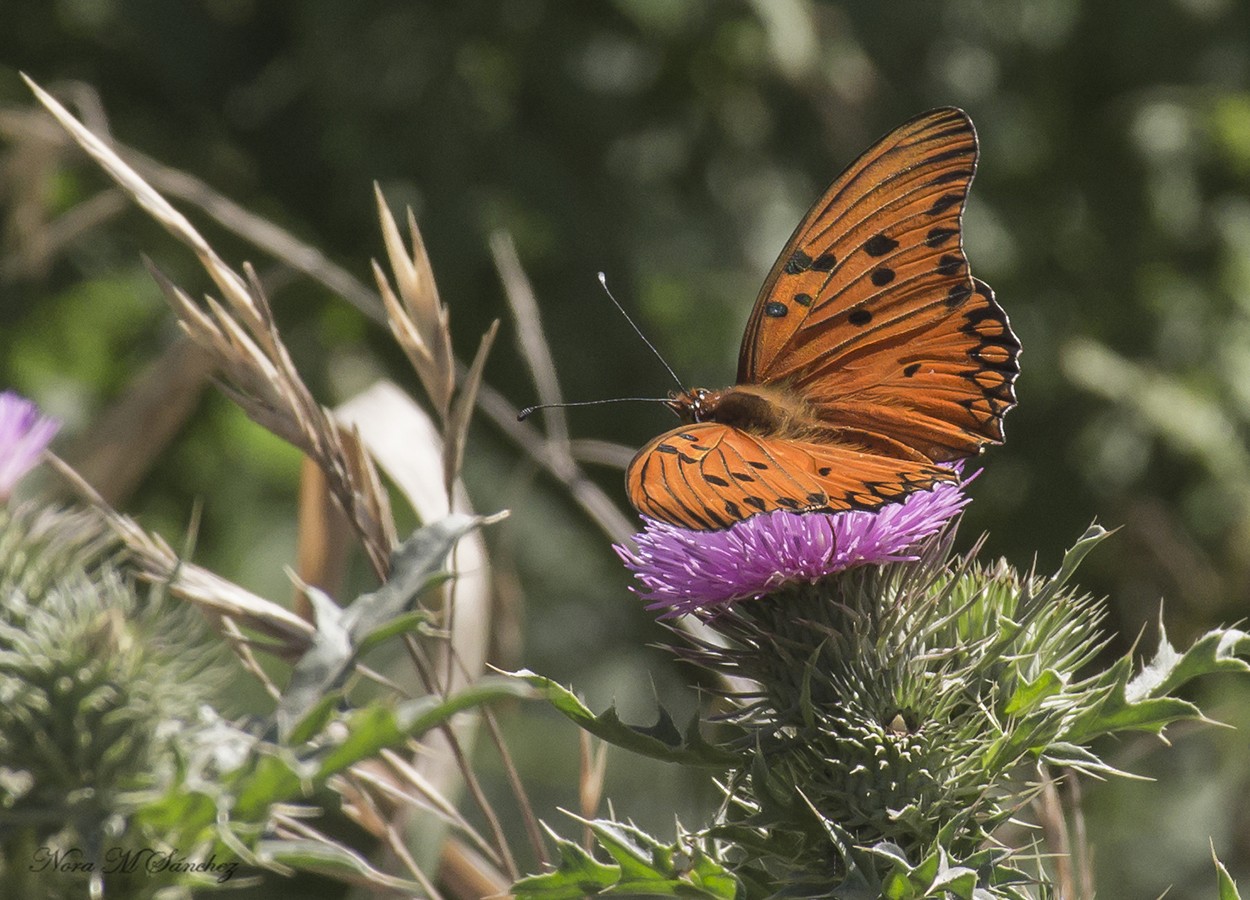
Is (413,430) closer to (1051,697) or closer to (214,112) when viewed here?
(1051,697)

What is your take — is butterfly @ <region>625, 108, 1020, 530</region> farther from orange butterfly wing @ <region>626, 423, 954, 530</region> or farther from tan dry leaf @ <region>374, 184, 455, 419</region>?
tan dry leaf @ <region>374, 184, 455, 419</region>

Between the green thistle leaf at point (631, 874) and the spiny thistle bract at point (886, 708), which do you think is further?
the spiny thistle bract at point (886, 708)

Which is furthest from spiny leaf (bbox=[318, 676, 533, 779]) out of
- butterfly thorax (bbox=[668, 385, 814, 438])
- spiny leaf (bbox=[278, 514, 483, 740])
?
butterfly thorax (bbox=[668, 385, 814, 438])

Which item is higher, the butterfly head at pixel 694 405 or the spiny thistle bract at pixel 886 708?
the butterfly head at pixel 694 405

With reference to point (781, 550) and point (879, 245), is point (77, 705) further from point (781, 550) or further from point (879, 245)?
point (879, 245)

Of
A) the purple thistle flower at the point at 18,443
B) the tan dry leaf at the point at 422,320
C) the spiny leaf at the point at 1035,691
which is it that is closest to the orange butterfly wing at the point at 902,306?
the spiny leaf at the point at 1035,691

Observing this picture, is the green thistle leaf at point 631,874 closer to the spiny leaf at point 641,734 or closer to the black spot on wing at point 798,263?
the spiny leaf at point 641,734

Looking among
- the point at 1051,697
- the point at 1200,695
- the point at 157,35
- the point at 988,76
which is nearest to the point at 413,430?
the point at 1051,697
